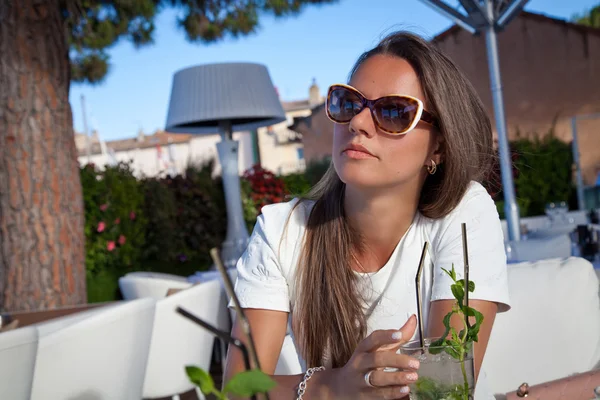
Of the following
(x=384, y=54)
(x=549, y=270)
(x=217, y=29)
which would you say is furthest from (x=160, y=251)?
(x=384, y=54)

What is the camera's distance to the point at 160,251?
6414 mm

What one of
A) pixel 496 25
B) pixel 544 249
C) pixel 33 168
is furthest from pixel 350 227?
pixel 496 25

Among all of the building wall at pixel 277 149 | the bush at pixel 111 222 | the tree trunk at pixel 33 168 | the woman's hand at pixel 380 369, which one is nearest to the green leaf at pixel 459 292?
the woman's hand at pixel 380 369

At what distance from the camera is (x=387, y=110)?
4.54 feet

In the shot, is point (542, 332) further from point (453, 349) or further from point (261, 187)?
point (261, 187)

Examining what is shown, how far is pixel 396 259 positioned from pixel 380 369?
59cm

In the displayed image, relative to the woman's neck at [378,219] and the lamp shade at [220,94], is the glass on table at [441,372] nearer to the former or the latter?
the woman's neck at [378,219]

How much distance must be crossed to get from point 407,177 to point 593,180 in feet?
58.4

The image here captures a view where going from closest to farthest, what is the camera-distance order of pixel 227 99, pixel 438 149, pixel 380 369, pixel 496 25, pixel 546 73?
pixel 380 369, pixel 438 149, pixel 496 25, pixel 227 99, pixel 546 73

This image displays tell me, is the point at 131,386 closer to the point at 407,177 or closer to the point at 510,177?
the point at 407,177

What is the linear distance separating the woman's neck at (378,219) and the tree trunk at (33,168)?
2.51m

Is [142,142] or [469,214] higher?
[142,142]

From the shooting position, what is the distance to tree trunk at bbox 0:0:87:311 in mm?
3586

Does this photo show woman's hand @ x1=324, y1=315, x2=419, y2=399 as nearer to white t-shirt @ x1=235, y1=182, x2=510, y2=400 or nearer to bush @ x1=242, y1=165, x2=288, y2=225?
white t-shirt @ x1=235, y1=182, x2=510, y2=400
